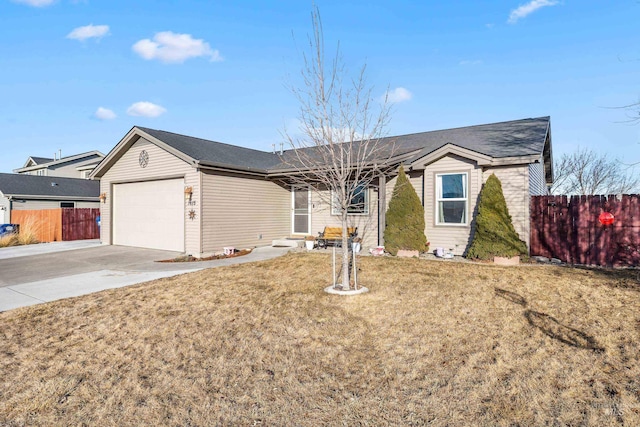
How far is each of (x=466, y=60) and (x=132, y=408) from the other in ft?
47.4

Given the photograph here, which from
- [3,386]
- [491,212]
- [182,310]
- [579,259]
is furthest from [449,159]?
[3,386]

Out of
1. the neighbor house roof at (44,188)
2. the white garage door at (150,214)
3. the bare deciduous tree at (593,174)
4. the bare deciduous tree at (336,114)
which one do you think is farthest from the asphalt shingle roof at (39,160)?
the bare deciduous tree at (593,174)

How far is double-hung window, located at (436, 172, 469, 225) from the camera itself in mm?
10125

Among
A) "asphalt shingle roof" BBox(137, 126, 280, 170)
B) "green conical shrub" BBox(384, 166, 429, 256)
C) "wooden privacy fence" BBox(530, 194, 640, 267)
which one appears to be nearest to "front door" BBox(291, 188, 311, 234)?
"asphalt shingle roof" BBox(137, 126, 280, 170)

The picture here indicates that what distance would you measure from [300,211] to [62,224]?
13193 mm

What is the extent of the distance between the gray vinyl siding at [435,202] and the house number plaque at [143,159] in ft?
33.4

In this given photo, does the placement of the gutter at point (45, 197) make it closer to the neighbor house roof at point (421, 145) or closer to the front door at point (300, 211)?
the neighbor house roof at point (421, 145)

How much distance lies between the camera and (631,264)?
8.45m

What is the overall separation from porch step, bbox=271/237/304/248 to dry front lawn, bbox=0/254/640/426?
614cm

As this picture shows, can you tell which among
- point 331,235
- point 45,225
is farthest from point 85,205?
point 331,235

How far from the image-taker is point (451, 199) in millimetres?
10305

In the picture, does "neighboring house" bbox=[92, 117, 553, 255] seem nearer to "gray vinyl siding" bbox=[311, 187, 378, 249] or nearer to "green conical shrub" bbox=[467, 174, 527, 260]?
"gray vinyl siding" bbox=[311, 187, 378, 249]

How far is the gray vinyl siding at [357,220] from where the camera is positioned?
39.4ft

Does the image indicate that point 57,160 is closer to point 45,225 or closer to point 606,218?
point 45,225
